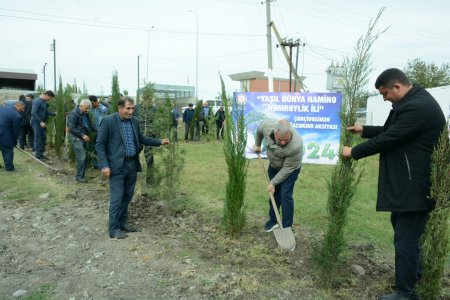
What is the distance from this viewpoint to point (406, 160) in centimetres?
341

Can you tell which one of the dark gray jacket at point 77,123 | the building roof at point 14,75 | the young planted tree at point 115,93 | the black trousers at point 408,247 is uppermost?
the building roof at point 14,75

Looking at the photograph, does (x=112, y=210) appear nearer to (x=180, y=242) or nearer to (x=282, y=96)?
(x=180, y=242)

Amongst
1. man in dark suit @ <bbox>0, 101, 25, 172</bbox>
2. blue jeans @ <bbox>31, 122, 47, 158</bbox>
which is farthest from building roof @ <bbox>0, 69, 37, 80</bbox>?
man in dark suit @ <bbox>0, 101, 25, 172</bbox>

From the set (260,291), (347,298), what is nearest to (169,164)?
(260,291)

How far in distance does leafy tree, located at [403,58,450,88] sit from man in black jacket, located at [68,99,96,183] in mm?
27805

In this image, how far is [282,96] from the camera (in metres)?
11.7

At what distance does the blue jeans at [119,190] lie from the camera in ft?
17.3

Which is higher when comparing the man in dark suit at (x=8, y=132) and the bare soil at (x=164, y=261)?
the man in dark suit at (x=8, y=132)

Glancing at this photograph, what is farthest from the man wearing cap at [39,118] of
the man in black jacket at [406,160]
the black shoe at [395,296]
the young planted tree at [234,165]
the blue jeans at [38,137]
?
the black shoe at [395,296]

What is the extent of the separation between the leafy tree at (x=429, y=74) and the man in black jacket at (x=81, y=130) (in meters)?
27.8

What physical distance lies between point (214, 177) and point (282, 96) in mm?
3599

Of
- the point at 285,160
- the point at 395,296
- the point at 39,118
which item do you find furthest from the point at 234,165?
the point at 39,118

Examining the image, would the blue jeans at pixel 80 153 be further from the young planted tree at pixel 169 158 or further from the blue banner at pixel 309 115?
the blue banner at pixel 309 115

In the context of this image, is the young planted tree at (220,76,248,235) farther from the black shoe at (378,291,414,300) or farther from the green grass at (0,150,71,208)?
the green grass at (0,150,71,208)
